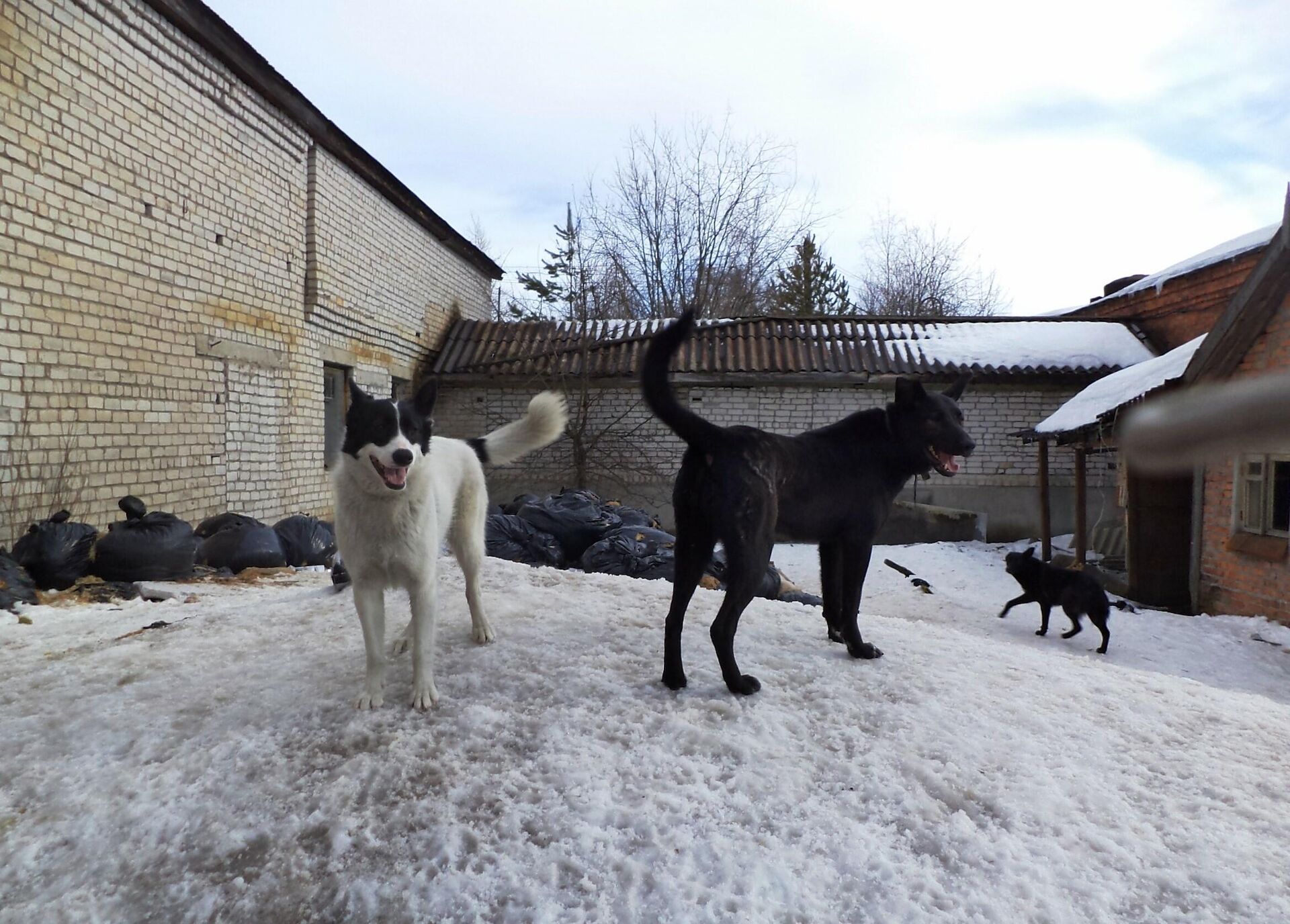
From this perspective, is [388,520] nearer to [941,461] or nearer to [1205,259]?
[941,461]

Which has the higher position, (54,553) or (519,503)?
(519,503)

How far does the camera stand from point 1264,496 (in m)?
7.79

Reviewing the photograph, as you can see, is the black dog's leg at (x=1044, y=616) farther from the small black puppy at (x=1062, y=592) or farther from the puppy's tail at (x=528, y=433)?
the puppy's tail at (x=528, y=433)

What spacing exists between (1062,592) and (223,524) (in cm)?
821

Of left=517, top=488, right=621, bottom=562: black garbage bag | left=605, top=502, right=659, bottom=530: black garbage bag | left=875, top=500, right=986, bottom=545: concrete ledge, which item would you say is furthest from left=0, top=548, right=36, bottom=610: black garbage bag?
left=875, top=500, right=986, bottom=545: concrete ledge

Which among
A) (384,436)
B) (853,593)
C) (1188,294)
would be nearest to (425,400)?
(384,436)

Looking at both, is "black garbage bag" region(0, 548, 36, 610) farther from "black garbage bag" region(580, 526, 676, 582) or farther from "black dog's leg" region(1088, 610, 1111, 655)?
"black dog's leg" region(1088, 610, 1111, 655)

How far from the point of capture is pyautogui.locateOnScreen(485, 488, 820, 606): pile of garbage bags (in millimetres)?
6555

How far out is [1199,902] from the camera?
191cm

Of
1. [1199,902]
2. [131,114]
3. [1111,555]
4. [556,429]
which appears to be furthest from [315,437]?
[1111,555]

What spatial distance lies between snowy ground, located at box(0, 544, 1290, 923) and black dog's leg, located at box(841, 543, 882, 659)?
0.45ft

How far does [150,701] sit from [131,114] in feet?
21.2

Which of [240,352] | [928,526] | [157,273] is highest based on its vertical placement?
[157,273]

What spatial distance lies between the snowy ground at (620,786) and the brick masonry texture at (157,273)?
328cm
